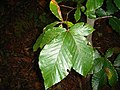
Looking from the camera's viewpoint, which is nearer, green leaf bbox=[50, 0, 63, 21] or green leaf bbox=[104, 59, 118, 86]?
green leaf bbox=[50, 0, 63, 21]

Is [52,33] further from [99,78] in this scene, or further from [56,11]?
[99,78]

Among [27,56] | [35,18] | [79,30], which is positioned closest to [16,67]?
[27,56]

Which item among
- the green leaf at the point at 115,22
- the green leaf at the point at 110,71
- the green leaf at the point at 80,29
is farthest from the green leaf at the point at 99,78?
the green leaf at the point at 80,29

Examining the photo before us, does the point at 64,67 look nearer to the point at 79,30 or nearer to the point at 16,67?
the point at 79,30

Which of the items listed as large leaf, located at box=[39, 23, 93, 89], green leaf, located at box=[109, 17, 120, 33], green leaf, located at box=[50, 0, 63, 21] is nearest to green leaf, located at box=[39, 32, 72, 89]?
large leaf, located at box=[39, 23, 93, 89]

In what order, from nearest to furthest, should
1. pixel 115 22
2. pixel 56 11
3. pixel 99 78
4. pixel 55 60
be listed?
pixel 55 60, pixel 56 11, pixel 115 22, pixel 99 78

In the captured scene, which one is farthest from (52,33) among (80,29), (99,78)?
(99,78)

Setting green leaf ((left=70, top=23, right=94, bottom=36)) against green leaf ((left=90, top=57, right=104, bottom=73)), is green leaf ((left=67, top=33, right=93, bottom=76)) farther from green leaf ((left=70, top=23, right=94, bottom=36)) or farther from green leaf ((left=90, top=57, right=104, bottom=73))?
green leaf ((left=90, top=57, right=104, bottom=73))

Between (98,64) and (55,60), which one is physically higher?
(55,60)
